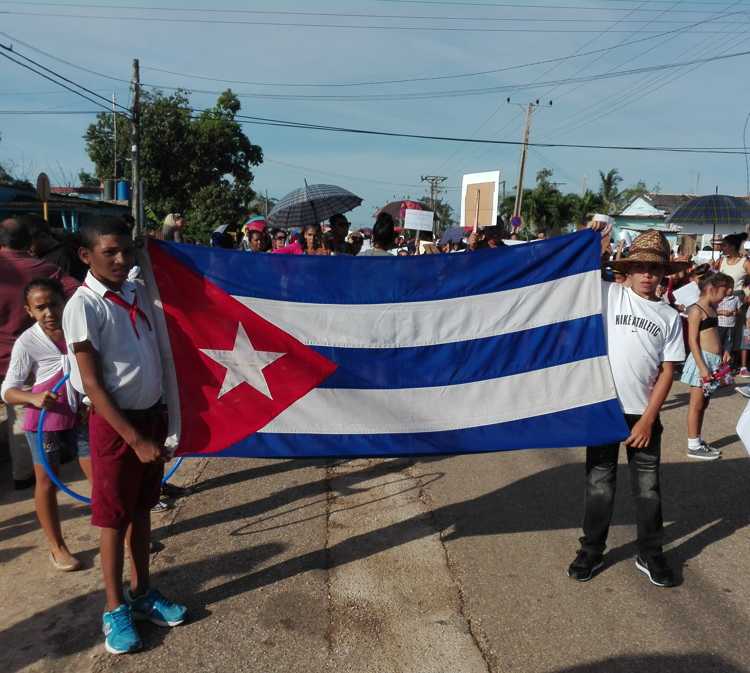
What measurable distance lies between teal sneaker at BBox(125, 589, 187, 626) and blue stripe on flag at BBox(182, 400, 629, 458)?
2.80 ft

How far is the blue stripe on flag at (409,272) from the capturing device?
3.60m

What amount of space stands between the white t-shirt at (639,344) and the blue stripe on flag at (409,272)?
32 centimetres

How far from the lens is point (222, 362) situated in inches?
139

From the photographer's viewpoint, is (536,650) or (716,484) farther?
(716,484)

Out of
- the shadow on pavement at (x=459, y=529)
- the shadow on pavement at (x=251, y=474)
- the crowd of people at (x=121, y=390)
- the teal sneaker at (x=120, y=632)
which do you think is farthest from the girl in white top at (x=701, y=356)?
the teal sneaker at (x=120, y=632)

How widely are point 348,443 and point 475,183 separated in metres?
10.5

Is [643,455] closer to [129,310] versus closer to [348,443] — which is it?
[348,443]

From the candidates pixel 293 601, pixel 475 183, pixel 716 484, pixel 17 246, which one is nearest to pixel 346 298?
pixel 293 601

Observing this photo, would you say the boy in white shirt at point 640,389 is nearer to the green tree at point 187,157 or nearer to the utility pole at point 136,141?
the utility pole at point 136,141

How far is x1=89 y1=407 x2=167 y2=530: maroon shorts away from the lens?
2965 mm

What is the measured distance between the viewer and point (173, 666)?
9.63 feet

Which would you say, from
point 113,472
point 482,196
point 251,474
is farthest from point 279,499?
point 482,196

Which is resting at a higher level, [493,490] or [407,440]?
[407,440]

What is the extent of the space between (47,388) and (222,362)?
1.23 metres
